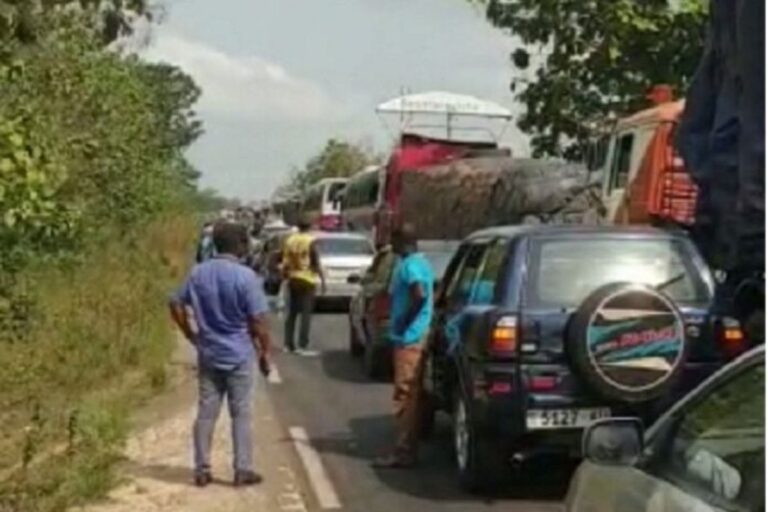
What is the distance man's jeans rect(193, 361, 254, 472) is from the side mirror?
16.0 ft

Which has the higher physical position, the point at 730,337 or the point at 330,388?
the point at 730,337

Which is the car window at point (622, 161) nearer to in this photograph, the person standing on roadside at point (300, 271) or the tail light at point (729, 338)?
the person standing on roadside at point (300, 271)

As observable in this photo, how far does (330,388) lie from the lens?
55.8 ft

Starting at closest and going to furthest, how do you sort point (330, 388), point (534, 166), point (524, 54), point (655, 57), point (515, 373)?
point (515, 373)
point (330, 388)
point (534, 166)
point (655, 57)
point (524, 54)

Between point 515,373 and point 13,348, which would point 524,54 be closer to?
point 13,348

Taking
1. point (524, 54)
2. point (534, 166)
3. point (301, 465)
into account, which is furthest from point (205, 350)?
point (524, 54)

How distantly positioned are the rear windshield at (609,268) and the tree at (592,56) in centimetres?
1543

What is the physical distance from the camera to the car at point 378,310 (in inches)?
656

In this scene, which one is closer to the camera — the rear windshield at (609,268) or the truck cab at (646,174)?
the rear windshield at (609,268)

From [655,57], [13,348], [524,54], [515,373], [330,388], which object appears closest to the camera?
[515,373]

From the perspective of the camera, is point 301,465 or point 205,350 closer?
point 205,350

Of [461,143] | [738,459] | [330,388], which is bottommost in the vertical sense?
[330,388]

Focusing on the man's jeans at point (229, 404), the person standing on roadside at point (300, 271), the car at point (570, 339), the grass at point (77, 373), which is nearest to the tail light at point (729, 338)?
the car at point (570, 339)

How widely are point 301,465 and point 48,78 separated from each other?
9309mm
